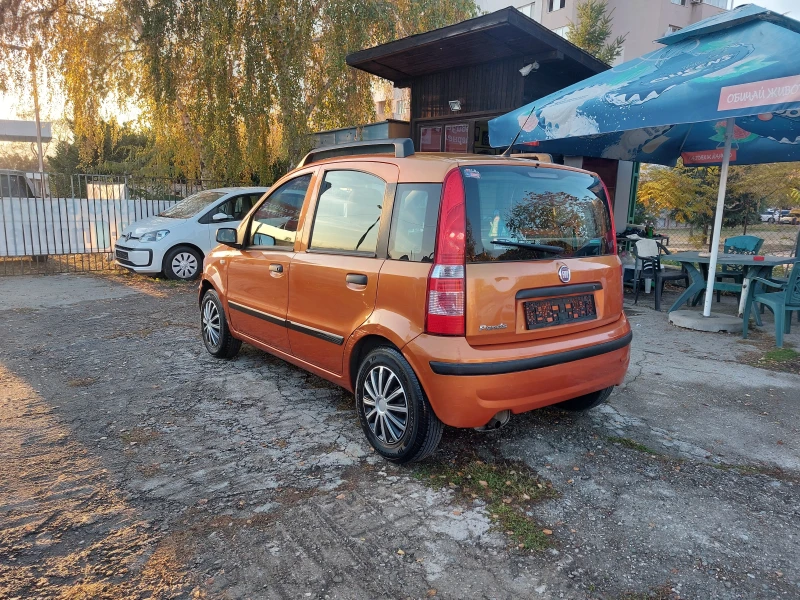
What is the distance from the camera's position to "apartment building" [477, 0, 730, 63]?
106ft

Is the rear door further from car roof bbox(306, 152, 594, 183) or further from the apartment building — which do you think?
the apartment building

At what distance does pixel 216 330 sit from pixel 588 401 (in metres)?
3.40

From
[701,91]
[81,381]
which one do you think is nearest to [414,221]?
[81,381]

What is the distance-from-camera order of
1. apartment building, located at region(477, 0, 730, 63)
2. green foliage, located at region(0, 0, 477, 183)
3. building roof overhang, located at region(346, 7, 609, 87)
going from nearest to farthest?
building roof overhang, located at region(346, 7, 609, 87) → green foliage, located at region(0, 0, 477, 183) → apartment building, located at region(477, 0, 730, 63)

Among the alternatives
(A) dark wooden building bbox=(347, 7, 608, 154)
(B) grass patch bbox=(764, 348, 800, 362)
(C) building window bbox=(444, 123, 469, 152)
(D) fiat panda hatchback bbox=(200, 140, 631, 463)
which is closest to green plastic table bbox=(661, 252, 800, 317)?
(B) grass patch bbox=(764, 348, 800, 362)

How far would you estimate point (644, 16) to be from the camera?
3262cm

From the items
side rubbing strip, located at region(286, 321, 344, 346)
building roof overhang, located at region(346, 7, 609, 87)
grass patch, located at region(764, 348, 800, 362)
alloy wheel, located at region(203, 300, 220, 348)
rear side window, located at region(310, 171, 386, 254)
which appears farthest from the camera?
building roof overhang, located at region(346, 7, 609, 87)

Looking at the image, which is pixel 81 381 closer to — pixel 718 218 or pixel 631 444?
pixel 631 444

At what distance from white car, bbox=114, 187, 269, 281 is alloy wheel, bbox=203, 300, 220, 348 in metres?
4.95

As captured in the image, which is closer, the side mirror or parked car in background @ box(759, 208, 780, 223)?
the side mirror

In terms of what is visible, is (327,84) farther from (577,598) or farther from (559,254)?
(577,598)

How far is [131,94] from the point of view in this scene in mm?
15922

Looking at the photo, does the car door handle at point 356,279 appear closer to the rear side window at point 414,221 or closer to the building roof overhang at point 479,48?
the rear side window at point 414,221

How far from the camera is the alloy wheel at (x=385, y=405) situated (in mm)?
3156
